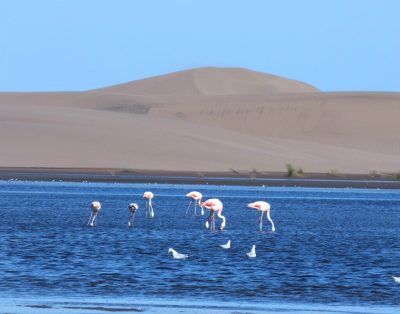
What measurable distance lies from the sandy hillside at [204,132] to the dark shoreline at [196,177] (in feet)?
15.2

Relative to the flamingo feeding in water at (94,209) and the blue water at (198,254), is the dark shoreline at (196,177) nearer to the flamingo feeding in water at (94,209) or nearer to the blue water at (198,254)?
the blue water at (198,254)

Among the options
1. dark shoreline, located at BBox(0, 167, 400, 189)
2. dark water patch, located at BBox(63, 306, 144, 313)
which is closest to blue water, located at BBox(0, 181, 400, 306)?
dark water patch, located at BBox(63, 306, 144, 313)

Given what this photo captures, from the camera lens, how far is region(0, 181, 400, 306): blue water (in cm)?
1861

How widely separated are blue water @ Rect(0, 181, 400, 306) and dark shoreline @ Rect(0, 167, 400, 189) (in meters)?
16.4

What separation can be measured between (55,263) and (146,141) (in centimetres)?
6150

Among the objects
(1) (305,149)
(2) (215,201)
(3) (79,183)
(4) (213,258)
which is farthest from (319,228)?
(1) (305,149)

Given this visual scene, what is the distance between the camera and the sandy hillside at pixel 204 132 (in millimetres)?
77062

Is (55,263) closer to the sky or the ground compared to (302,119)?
closer to the ground

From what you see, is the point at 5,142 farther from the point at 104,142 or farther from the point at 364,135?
the point at 364,135

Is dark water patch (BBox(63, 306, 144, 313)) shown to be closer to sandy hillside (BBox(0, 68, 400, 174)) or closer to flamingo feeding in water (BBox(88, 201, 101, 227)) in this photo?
flamingo feeding in water (BBox(88, 201, 101, 227))

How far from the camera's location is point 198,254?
24.1m

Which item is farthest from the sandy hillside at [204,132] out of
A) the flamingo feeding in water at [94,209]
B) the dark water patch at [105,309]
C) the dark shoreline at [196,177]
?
the dark water patch at [105,309]

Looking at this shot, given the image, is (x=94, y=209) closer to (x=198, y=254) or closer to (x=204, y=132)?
(x=198, y=254)

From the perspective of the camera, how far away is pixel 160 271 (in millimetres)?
20859
